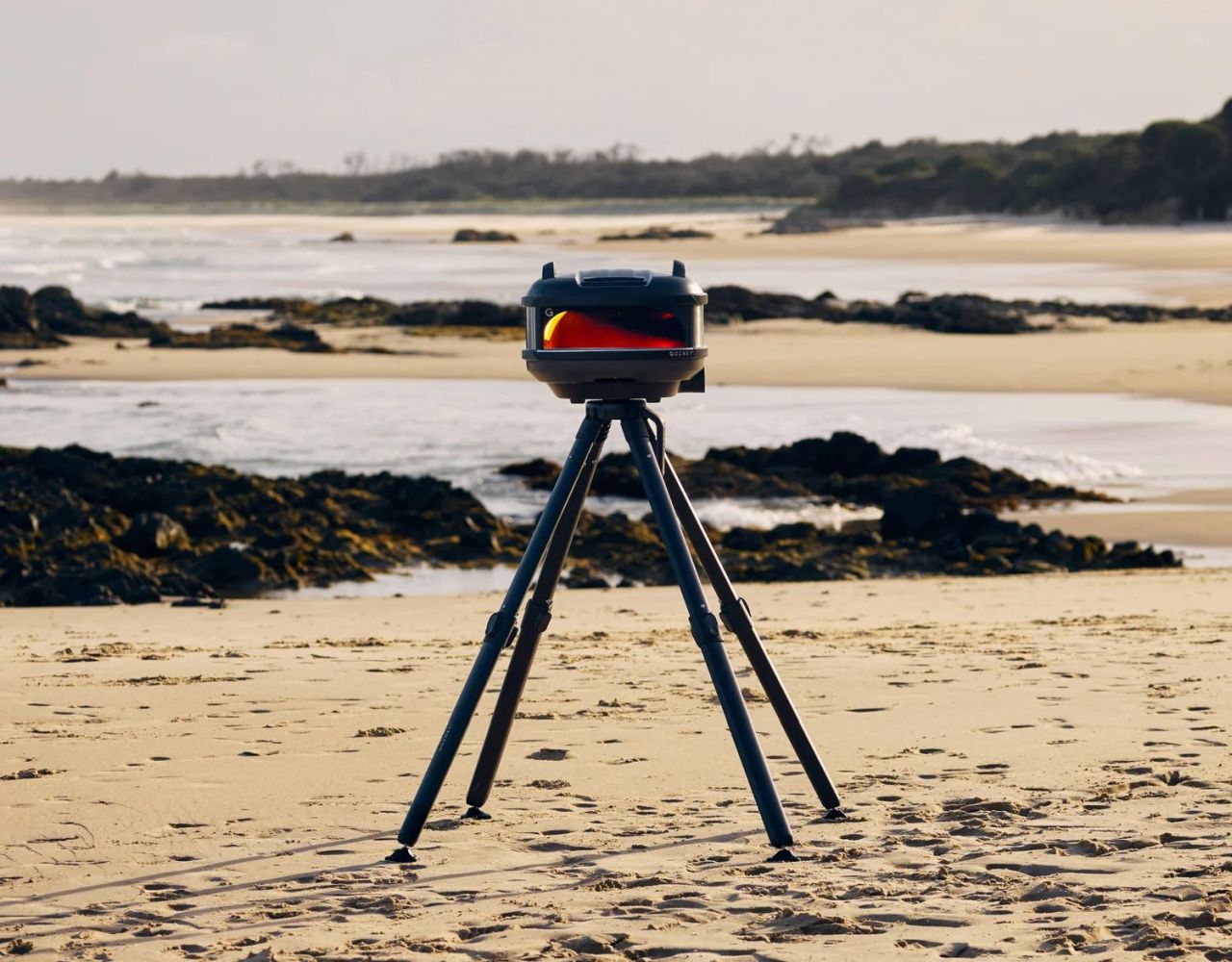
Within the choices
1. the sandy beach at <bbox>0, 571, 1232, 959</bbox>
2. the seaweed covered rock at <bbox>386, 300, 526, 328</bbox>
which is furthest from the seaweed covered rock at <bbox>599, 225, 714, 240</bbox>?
the sandy beach at <bbox>0, 571, 1232, 959</bbox>

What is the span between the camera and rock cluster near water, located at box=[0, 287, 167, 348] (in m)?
28.3

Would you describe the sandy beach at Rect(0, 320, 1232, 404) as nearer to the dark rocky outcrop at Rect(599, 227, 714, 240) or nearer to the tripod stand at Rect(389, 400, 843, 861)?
the tripod stand at Rect(389, 400, 843, 861)

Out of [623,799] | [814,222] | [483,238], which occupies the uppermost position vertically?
[814,222]

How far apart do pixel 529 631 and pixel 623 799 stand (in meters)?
0.73

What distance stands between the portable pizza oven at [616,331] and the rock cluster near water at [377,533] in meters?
6.10

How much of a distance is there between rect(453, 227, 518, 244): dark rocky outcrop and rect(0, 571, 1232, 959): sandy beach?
65.6m

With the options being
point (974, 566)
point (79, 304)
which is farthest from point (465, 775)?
point (79, 304)

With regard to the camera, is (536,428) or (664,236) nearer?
(536,428)

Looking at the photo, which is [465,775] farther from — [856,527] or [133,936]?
[856,527]

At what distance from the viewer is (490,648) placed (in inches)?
190

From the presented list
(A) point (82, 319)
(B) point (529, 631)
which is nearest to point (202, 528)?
(B) point (529, 631)

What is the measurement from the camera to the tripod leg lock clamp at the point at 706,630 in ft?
15.5

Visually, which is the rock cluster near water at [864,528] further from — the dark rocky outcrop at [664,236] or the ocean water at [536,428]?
the dark rocky outcrop at [664,236]

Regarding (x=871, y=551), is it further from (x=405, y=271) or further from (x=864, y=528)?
(x=405, y=271)
